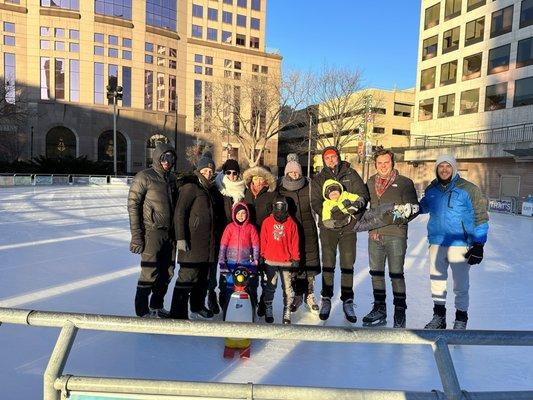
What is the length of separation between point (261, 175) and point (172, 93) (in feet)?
168

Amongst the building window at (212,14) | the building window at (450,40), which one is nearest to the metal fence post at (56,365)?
the building window at (450,40)

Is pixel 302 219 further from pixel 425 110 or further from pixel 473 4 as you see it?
pixel 425 110

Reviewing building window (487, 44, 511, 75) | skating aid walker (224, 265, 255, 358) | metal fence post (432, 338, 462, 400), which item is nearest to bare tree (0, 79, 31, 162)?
building window (487, 44, 511, 75)

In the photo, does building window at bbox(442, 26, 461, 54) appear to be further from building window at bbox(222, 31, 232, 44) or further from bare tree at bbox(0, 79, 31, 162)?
bare tree at bbox(0, 79, 31, 162)

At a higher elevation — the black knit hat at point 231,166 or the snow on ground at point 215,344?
the black knit hat at point 231,166

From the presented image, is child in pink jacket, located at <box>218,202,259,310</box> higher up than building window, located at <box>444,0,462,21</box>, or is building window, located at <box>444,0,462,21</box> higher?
building window, located at <box>444,0,462,21</box>

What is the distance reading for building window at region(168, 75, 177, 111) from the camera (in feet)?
169

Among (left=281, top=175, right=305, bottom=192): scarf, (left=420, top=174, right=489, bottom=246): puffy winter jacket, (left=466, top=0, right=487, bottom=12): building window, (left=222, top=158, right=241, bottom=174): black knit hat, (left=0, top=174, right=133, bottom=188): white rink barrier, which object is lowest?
(left=0, top=174, right=133, bottom=188): white rink barrier

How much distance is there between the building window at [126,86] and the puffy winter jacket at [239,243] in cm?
4848

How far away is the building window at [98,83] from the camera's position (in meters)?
46.2

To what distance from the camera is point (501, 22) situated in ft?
103

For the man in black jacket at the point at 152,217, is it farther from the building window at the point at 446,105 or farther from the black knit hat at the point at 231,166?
the building window at the point at 446,105

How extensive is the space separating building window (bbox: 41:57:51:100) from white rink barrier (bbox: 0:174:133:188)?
2120 centimetres

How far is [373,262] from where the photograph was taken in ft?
13.4
